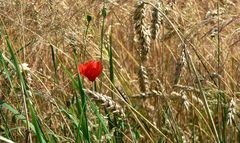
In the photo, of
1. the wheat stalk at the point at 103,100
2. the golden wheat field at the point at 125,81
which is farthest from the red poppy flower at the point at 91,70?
the wheat stalk at the point at 103,100

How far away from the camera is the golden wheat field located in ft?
3.99

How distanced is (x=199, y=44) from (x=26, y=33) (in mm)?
756

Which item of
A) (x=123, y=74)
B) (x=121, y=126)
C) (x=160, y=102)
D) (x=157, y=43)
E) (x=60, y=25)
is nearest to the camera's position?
(x=121, y=126)

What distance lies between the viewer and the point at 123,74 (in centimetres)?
203

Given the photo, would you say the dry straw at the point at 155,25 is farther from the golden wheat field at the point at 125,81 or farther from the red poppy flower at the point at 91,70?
the red poppy flower at the point at 91,70

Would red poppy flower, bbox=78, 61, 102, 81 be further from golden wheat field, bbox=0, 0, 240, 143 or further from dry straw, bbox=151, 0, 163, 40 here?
dry straw, bbox=151, 0, 163, 40

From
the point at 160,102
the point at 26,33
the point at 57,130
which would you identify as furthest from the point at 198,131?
the point at 26,33

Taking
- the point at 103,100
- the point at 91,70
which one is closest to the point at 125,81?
the point at 91,70

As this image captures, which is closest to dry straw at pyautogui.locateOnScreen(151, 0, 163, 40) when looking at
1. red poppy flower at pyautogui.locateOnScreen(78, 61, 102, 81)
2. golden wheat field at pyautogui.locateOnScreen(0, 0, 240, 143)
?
golden wheat field at pyautogui.locateOnScreen(0, 0, 240, 143)

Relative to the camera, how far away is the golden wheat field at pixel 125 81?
121 cm

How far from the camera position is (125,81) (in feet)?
6.10

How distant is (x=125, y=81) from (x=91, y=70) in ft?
2.12

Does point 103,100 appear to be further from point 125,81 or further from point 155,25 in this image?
point 125,81

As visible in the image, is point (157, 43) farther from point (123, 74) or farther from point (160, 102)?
point (160, 102)
